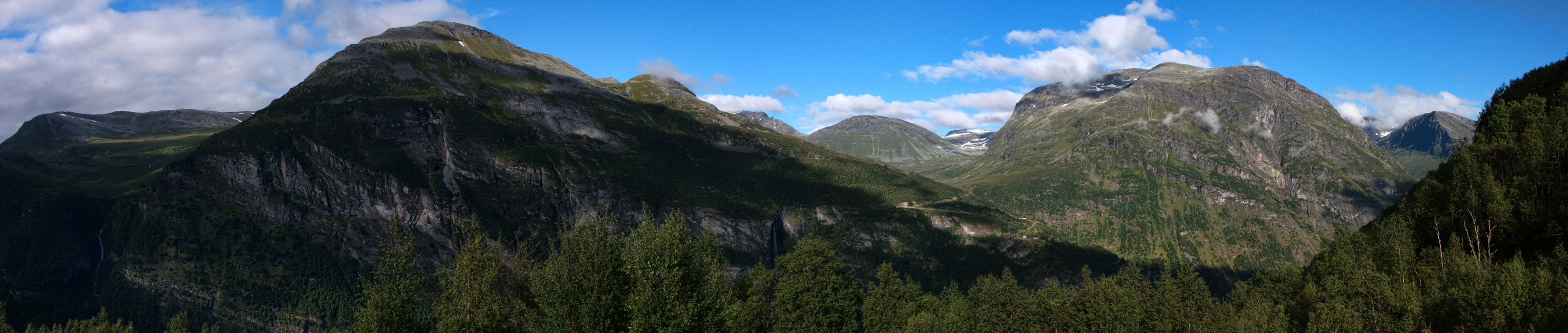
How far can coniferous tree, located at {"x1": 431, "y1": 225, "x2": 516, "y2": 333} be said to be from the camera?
33375 mm

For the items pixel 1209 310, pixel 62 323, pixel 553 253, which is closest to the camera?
pixel 553 253

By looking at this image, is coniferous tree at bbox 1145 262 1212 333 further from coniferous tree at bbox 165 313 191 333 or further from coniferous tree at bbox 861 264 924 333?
coniferous tree at bbox 165 313 191 333

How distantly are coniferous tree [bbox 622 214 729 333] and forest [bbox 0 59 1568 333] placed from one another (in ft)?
0.25

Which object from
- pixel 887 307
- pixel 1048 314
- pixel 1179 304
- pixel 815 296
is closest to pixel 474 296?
pixel 815 296

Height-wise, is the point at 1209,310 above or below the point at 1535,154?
below

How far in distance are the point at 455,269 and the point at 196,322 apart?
233977 millimetres

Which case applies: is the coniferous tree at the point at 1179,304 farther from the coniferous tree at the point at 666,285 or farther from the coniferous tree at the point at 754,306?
the coniferous tree at the point at 666,285

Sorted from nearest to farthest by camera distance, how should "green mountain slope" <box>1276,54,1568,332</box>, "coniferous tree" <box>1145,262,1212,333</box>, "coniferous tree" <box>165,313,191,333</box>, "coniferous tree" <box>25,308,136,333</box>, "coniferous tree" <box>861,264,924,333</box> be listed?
"green mountain slope" <box>1276,54,1568,332</box> → "coniferous tree" <box>861,264,924,333</box> → "coniferous tree" <box>1145,262,1212,333</box> → "coniferous tree" <box>165,313,191,333</box> → "coniferous tree" <box>25,308,136,333</box>

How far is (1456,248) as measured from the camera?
52188mm

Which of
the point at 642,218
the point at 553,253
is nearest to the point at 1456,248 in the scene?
the point at 642,218

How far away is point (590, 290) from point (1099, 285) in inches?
2507

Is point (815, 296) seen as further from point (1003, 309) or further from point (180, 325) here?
point (180, 325)

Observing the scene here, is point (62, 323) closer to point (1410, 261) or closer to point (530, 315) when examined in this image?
point (530, 315)

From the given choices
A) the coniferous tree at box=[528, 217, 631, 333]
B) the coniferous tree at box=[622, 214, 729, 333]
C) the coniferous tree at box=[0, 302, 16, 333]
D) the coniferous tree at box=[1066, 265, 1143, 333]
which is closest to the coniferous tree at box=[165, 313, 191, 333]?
the coniferous tree at box=[0, 302, 16, 333]
